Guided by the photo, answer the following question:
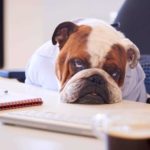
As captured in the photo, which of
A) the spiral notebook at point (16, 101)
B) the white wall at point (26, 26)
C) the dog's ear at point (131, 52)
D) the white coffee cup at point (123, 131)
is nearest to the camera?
the white coffee cup at point (123, 131)

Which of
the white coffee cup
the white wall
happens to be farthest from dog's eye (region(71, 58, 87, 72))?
the white wall

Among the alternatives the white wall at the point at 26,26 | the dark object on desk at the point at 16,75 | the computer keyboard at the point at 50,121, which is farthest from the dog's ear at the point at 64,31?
the white wall at the point at 26,26

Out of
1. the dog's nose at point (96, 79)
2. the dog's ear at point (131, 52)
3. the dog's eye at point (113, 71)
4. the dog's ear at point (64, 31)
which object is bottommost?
the dog's nose at point (96, 79)

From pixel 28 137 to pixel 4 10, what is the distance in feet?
7.25

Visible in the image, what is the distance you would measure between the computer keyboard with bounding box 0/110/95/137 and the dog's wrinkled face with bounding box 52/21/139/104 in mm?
139

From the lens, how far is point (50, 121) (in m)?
0.69

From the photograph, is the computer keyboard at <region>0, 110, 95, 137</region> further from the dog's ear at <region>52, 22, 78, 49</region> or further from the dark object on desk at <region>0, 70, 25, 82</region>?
the dark object on desk at <region>0, 70, 25, 82</region>

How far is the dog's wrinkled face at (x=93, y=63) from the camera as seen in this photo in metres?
0.85

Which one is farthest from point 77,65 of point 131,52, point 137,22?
point 137,22

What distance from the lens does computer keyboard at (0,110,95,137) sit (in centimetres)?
65

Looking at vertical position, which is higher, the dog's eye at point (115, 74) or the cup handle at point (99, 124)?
the cup handle at point (99, 124)

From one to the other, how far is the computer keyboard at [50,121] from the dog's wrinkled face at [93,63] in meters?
0.14

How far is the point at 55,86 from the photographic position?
1.01 meters

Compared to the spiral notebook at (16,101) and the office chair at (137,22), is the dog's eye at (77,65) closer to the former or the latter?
the spiral notebook at (16,101)
